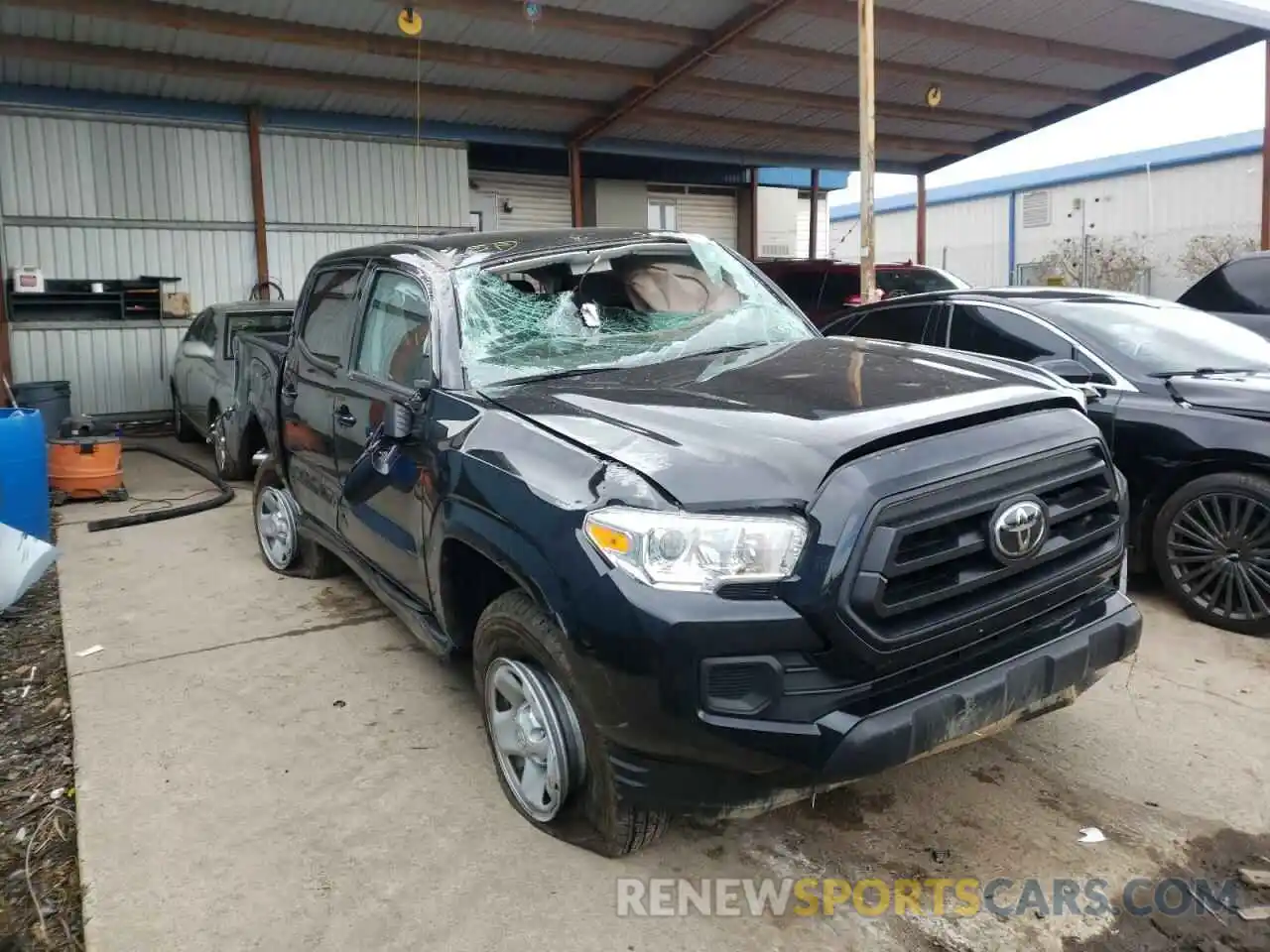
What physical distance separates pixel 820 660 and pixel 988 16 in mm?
11165

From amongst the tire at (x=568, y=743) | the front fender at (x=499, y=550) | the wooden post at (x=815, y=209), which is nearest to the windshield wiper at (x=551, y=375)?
the front fender at (x=499, y=550)

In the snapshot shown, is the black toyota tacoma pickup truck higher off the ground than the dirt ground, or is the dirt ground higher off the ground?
the black toyota tacoma pickup truck

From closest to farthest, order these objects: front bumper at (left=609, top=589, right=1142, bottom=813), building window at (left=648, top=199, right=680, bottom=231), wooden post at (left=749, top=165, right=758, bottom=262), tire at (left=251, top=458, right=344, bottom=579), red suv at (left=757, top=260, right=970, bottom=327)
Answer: front bumper at (left=609, top=589, right=1142, bottom=813)
tire at (left=251, top=458, right=344, bottom=579)
red suv at (left=757, top=260, right=970, bottom=327)
building window at (left=648, top=199, right=680, bottom=231)
wooden post at (left=749, top=165, right=758, bottom=262)

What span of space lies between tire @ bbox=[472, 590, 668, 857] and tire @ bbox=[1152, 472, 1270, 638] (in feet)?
10.2

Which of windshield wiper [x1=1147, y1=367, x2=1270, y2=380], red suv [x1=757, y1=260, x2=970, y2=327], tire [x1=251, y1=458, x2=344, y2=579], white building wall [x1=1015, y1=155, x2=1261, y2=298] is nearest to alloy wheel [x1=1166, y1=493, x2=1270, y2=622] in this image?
windshield wiper [x1=1147, y1=367, x2=1270, y2=380]

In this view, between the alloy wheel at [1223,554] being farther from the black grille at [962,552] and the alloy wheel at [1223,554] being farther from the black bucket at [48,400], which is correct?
the black bucket at [48,400]

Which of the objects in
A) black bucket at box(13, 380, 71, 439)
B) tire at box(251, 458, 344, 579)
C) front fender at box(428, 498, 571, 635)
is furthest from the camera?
black bucket at box(13, 380, 71, 439)

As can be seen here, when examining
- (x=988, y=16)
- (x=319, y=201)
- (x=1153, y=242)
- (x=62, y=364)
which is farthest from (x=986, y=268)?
(x=62, y=364)

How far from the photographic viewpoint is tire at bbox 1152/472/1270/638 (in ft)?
13.9

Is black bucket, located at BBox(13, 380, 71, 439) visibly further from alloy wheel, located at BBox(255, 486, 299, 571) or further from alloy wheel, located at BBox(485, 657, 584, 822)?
alloy wheel, located at BBox(485, 657, 584, 822)

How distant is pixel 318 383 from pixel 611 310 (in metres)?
1.59

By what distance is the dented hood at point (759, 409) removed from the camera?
2350 millimetres

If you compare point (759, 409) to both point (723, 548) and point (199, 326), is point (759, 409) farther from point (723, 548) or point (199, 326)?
point (199, 326)

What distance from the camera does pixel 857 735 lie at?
7.30ft
